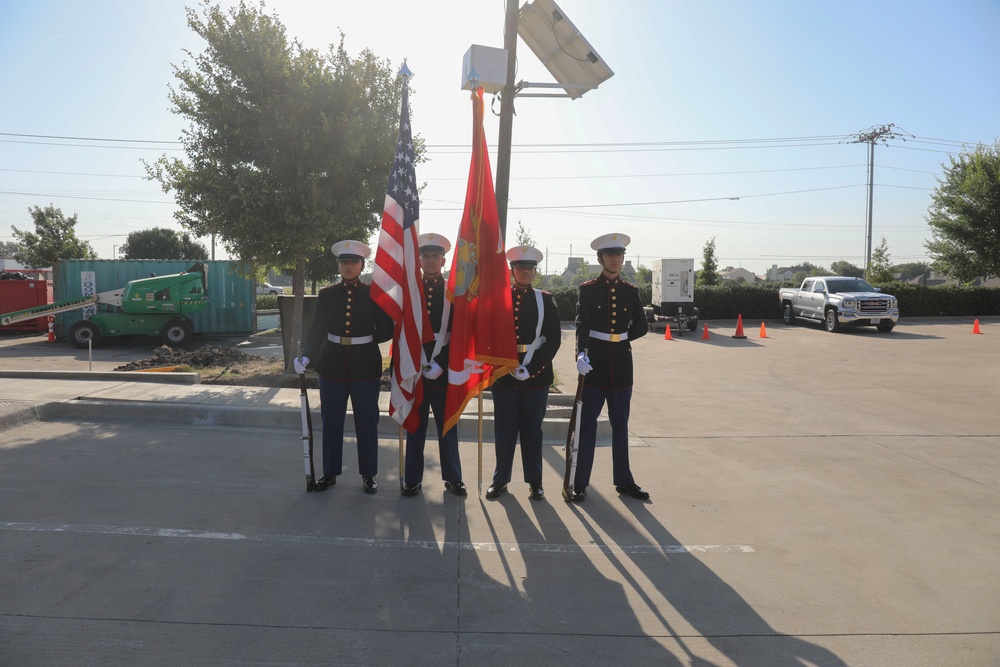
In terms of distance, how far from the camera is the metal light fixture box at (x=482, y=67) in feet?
20.7

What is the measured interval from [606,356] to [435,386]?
4.70 ft

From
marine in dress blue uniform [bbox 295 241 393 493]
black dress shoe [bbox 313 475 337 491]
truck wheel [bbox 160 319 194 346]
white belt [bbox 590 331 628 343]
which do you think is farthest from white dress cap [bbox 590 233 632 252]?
truck wheel [bbox 160 319 194 346]

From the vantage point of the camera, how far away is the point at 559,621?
3.59 meters

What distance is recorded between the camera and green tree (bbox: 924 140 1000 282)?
3269 cm

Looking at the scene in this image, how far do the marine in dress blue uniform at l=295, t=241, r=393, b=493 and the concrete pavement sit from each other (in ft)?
1.23

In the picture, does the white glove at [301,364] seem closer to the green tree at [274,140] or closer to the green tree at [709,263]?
the green tree at [274,140]

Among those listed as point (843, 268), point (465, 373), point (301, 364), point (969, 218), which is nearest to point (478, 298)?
point (465, 373)

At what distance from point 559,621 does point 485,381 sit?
231 cm

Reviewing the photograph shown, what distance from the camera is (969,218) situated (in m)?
33.3

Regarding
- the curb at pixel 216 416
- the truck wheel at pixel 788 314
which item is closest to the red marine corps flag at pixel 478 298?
the curb at pixel 216 416

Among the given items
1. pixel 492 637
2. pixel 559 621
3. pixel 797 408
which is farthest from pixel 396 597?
pixel 797 408

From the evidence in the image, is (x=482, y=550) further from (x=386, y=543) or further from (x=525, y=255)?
(x=525, y=255)

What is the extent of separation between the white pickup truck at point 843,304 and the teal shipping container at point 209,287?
743 inches

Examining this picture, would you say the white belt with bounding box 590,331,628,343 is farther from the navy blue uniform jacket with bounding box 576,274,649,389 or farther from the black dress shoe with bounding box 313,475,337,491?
the black dress shoe with bounding box 313,475,337,491
